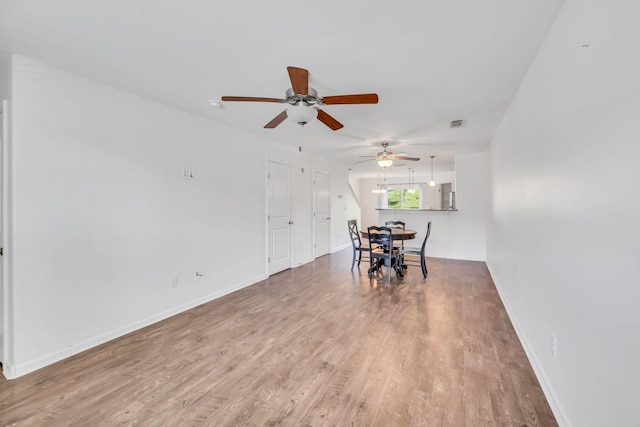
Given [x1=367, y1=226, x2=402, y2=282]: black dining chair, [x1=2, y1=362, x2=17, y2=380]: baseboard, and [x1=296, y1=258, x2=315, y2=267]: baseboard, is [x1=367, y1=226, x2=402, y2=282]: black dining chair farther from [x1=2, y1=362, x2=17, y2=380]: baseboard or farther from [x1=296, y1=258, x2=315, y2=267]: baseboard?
[x1=2, y1=362, x2=17, y2=380]: baseboard

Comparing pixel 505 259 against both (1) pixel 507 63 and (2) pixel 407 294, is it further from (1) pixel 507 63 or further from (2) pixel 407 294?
(1) pixel 507 63

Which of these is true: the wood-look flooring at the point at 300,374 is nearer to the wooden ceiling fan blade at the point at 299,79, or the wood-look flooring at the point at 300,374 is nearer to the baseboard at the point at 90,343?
the baseboard at the point at 90,343

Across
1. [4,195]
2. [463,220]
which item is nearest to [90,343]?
[4,195]

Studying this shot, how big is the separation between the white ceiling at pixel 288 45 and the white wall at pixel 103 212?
35 centimetres

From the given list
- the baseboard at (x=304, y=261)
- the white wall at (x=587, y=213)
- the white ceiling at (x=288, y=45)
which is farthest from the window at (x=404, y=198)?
the white wall at (x=587, y=213)

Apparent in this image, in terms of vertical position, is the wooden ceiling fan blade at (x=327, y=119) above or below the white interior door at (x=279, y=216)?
above

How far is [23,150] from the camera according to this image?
211cm

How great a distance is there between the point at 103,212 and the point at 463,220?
6447mm

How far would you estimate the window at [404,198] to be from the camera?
447 inches

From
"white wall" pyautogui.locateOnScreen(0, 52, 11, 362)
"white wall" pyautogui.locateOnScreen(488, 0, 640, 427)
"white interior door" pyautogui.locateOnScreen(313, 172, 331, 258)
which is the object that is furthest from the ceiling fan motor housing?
"white interior door" pyautogui.locateOnScreen(313, 172, 331, 258)

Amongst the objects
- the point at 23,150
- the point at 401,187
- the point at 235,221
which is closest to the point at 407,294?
the point at 235,221

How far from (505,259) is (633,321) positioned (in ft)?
8.83

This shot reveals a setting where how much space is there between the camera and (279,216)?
5.05 meters

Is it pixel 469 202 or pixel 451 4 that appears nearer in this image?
pixel 451 4
